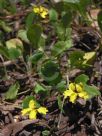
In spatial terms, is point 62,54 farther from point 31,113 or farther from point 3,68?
point 31,113

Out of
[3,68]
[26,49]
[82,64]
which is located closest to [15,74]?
[3,68]

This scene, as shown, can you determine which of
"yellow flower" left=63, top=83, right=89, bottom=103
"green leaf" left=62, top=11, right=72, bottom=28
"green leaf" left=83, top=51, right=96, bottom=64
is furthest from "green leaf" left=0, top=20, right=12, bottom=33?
"yellow flower" left=63, top=83, right=89, bottom=103

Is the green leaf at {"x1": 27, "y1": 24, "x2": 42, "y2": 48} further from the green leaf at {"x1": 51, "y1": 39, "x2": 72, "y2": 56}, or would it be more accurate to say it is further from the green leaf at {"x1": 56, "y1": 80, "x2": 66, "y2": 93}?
the green leaf at {"x1": 56, "y1": 80, "x2": 66, "y2": 93}

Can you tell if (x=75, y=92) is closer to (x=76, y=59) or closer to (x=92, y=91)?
(x=92, y=91)

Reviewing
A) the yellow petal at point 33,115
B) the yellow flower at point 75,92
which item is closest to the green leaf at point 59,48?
the yellow flower at point 75,92

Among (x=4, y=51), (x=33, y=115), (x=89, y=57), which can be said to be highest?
(x=4, y=51)

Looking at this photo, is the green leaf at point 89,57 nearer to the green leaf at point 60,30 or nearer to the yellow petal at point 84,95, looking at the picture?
the green leaf at point 60,30

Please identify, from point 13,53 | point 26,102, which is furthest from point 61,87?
point 13,53
